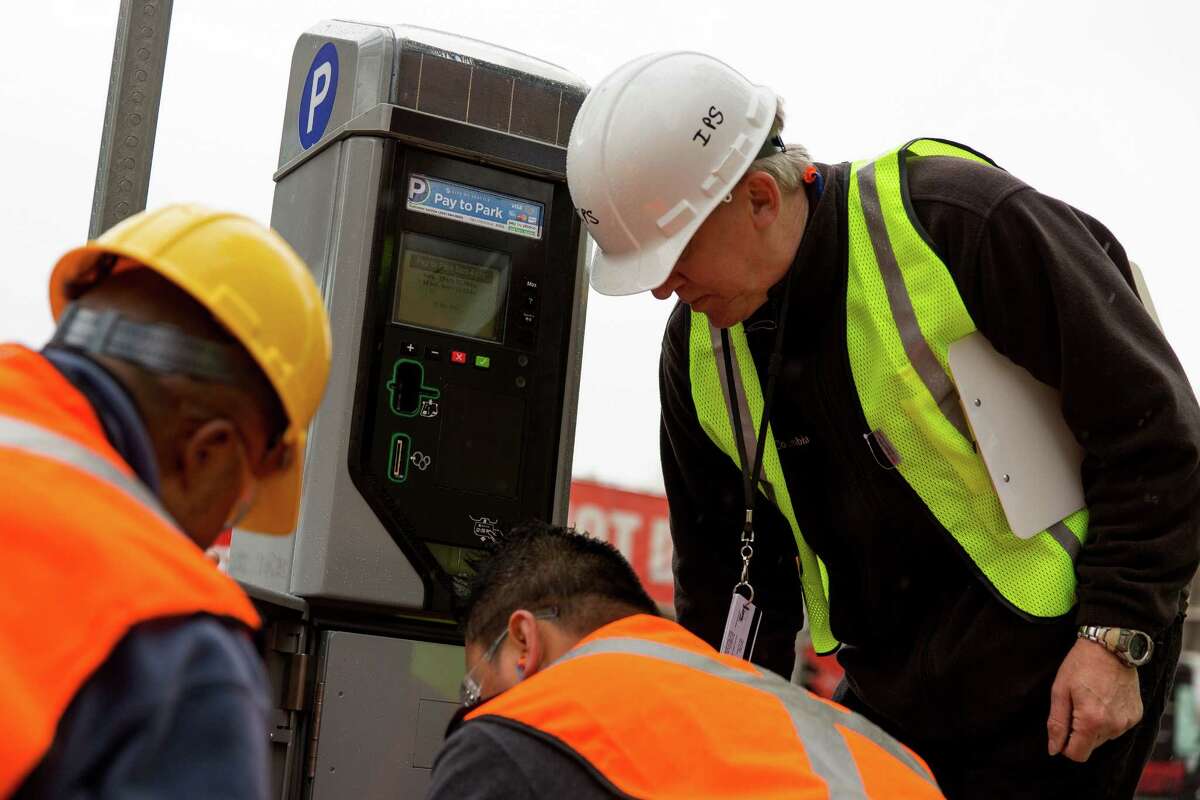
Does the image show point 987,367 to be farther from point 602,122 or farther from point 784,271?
point 602,122

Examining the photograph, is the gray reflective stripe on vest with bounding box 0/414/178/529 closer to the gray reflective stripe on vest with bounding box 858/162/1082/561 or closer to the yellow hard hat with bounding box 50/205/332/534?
the yellow hard hat with bounding box 50/205/332/534

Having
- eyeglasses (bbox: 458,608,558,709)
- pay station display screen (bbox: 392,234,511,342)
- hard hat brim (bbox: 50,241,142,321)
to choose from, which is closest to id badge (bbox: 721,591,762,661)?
eyeglasses (bbox: 458,608,558,709)

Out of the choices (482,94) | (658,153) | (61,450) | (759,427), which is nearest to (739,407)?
(759,427)

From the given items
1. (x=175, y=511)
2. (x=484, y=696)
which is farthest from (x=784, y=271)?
(x=175, y=511)

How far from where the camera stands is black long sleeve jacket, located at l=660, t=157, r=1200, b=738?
8.58 feet

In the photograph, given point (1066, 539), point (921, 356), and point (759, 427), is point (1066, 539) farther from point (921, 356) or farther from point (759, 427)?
point (759, 427)

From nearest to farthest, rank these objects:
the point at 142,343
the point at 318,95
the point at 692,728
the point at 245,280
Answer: the point at 142,343 → the point at 245,280 → the point at 692,728 → the point at 318,95

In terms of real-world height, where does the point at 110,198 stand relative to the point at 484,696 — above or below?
above

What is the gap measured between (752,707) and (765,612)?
1.11 meters

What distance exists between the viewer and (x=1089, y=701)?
2574mm

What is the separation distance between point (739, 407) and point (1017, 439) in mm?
569

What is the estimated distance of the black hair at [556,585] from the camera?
264cm

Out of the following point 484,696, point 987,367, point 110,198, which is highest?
point 110,198

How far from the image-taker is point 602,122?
9.67 ft
